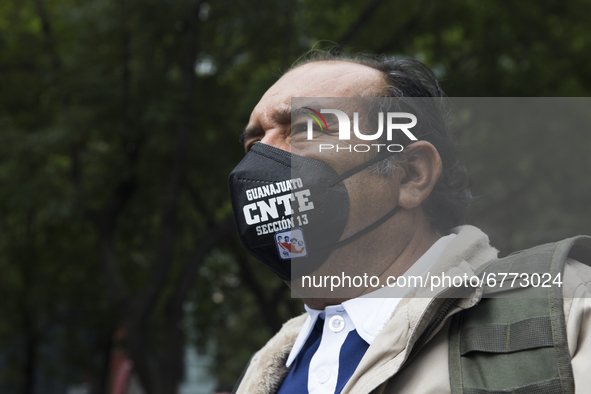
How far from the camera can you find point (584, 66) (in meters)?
8.73

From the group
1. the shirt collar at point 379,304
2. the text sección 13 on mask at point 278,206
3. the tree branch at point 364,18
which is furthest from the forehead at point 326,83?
the tree branch at point 364,18

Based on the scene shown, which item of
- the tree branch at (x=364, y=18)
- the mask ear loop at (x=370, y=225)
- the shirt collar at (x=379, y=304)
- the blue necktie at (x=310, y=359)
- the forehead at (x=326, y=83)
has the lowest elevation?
the blue necktie at (x=310, y=359)

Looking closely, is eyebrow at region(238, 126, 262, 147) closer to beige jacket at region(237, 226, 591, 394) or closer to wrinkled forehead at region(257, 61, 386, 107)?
wrinkled forehead at region(257, 61, 386, 107)

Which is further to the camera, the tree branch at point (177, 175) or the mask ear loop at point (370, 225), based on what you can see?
the tree branch at point (177, 175)

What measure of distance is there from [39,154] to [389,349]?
745 cm

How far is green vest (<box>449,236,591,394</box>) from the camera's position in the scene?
1.32 meters

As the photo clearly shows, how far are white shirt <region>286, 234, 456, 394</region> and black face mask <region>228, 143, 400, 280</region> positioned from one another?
17 centimetres

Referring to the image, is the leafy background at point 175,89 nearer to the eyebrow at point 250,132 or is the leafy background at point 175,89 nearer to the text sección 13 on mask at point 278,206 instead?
the eyebrow at point 250,132

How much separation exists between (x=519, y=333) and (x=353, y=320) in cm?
55

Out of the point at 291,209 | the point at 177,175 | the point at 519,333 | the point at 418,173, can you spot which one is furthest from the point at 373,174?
the point at 177,175

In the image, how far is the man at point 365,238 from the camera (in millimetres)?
1551

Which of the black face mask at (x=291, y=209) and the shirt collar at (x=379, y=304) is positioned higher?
the black face mask at (x=291, y=209)

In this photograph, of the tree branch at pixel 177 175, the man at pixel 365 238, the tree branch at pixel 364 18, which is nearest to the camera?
the man at pixel 365 238

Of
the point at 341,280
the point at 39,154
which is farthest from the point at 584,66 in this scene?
the point at 341,280
